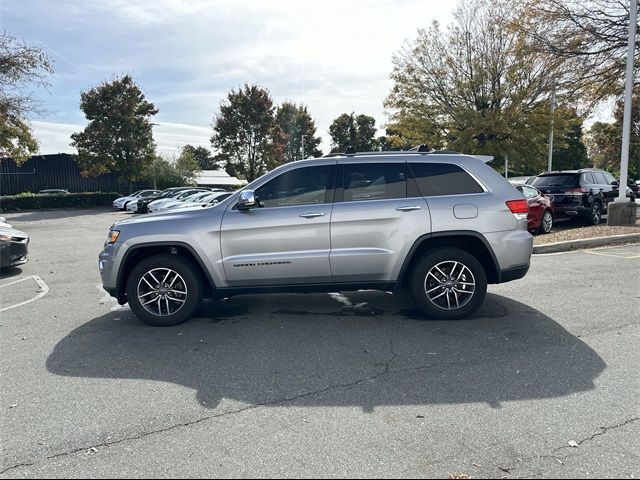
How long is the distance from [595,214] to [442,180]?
1028 centimetres

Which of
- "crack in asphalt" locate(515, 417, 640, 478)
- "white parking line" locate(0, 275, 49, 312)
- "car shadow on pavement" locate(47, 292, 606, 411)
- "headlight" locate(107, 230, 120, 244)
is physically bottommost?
"crack in asphalt" locate(515, 417, 640, 478)

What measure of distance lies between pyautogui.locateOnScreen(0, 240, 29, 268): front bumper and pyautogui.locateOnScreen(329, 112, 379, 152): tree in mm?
55107

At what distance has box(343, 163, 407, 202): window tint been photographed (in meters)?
5.16

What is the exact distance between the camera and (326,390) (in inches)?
140

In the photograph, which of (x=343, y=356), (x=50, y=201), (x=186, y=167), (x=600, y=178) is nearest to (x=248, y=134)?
(x=186, y=167)

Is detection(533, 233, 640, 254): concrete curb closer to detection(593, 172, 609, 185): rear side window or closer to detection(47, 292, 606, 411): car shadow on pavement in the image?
detection(593, 172, 609, 185): rear side window

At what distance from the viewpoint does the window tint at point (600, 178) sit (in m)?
13.6

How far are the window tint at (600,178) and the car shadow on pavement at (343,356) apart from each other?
1015cm

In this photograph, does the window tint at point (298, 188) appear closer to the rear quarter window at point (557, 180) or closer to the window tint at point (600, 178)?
the rear quarter window at point (557, 180)

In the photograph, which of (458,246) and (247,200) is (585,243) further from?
(247,200)

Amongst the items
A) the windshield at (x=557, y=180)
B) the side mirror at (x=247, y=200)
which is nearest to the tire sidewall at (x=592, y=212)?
the windshield at (x=557, y=180)

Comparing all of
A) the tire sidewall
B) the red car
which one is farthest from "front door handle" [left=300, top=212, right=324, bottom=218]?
the tire sidewall

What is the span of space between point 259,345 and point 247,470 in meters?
1.96

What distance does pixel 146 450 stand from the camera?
280 centimetres
